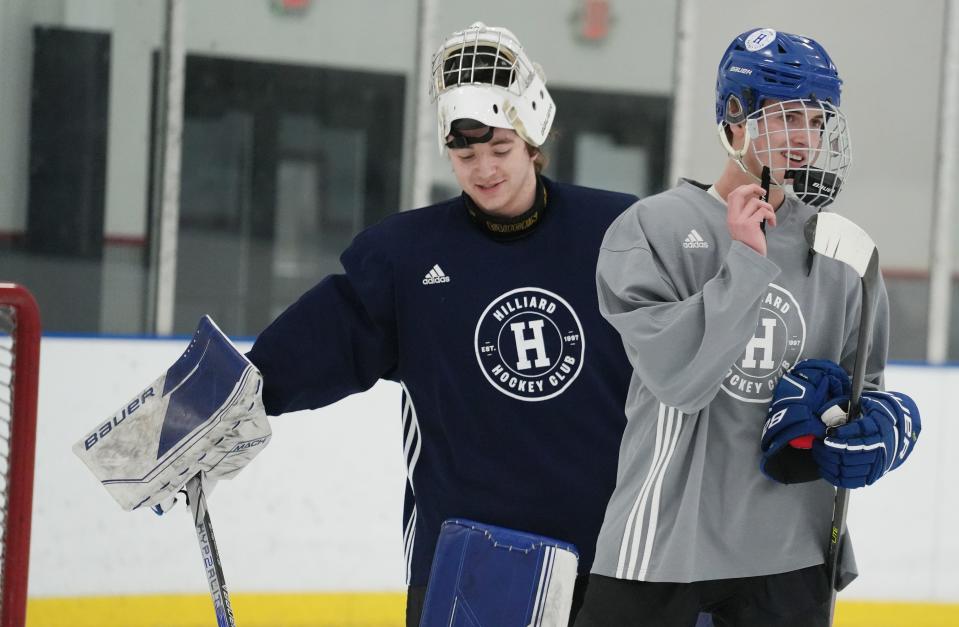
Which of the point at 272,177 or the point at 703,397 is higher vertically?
the point at 272,177

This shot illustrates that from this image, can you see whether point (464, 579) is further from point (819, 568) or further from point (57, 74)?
→ point (57, 74)

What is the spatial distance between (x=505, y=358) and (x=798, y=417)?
1.62 feet

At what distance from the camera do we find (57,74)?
3447 mm

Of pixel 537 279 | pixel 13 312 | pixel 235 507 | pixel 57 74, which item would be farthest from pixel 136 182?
pixel 537 279

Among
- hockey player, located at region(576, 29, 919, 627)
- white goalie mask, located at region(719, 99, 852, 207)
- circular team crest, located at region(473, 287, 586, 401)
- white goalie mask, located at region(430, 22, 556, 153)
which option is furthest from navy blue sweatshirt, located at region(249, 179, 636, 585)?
white goalie mask, located at region(719, 99, 852, 207)

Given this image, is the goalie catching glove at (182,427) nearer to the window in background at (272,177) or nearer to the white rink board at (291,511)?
the white rink board at (291,511)

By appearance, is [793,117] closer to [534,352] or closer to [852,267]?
[852,267]

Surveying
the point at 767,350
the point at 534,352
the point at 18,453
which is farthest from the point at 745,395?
the point at 18,453

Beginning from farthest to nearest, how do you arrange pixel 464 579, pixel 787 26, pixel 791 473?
pixel 787 26 < pixel 464 579 < pixel 791 473

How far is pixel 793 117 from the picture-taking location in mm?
1411

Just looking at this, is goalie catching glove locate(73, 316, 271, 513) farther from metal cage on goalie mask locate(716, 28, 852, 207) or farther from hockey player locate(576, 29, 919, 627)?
metal cage on goalie mask locate(716, 28, 852, 207)

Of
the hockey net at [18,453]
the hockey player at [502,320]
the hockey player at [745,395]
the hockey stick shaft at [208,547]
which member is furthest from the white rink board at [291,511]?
the hockey player at [745,395]

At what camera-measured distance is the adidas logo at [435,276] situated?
68.7 inches

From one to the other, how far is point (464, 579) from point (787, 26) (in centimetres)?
279
